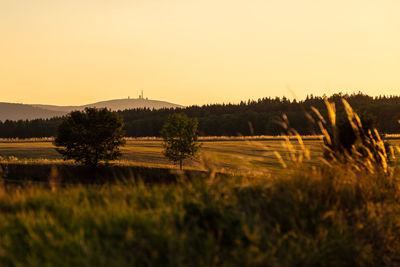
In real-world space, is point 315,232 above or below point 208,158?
below

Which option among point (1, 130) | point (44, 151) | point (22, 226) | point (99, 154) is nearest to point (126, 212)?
point (22, 226)

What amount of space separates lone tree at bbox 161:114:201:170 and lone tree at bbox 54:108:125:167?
21.5 ft

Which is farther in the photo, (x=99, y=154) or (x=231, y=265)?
(x=99, y=154)

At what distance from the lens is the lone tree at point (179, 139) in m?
35.6

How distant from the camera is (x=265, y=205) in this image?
611 centimetres

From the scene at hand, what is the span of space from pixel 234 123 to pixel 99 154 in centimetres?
7780

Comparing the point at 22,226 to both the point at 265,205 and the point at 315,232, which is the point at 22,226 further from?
the point at 315,232

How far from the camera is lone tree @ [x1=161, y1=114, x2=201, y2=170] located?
3556 cm

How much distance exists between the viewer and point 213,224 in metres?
5.38

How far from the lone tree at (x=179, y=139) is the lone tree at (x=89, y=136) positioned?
6.57 meters

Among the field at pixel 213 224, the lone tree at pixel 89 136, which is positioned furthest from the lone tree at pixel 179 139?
the field at pixel 213 224

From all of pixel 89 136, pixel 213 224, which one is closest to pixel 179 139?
pixel 89 136

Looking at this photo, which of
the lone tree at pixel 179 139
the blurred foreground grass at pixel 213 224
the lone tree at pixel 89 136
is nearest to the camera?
the blurred foreground grass at pixel 213 224

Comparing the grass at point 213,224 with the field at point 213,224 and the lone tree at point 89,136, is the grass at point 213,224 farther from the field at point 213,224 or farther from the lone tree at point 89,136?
the lone tree at point 89,136
